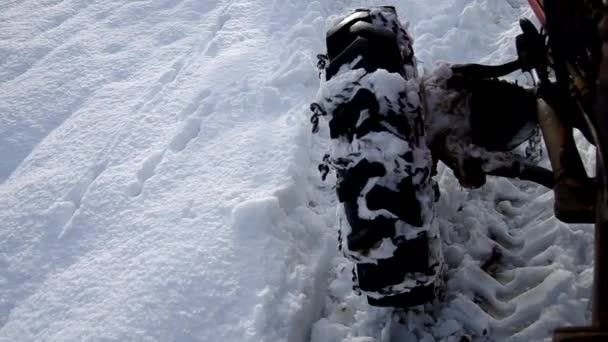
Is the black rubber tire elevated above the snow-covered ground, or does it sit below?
above

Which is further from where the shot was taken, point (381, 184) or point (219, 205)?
point (219, 205)

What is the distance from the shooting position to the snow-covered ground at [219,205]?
2018 mm

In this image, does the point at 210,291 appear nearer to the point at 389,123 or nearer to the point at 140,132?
the point at 389,123

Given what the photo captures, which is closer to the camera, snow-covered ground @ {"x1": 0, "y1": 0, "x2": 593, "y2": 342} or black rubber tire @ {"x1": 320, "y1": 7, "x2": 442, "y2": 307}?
black rubber tire @ {"x1": 320, "y1": 7, "x2": 442, "y2": 307}

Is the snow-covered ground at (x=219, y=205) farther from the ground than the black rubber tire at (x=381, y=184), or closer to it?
closer to it

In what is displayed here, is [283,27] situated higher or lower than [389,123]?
lower

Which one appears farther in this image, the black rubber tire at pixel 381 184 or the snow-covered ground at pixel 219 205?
the snow-covered ground at pixel 219 205

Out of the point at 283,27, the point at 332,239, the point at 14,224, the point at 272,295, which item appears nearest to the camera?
the point at 272,295

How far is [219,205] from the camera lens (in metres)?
2.45

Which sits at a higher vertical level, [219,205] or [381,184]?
[381,184]

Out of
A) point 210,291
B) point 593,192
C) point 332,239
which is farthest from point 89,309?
point 593,192

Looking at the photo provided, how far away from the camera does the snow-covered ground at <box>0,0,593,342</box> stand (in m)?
2.02

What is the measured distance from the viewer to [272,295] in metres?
2.06

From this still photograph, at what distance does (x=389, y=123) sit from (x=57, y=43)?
9.64 ft
